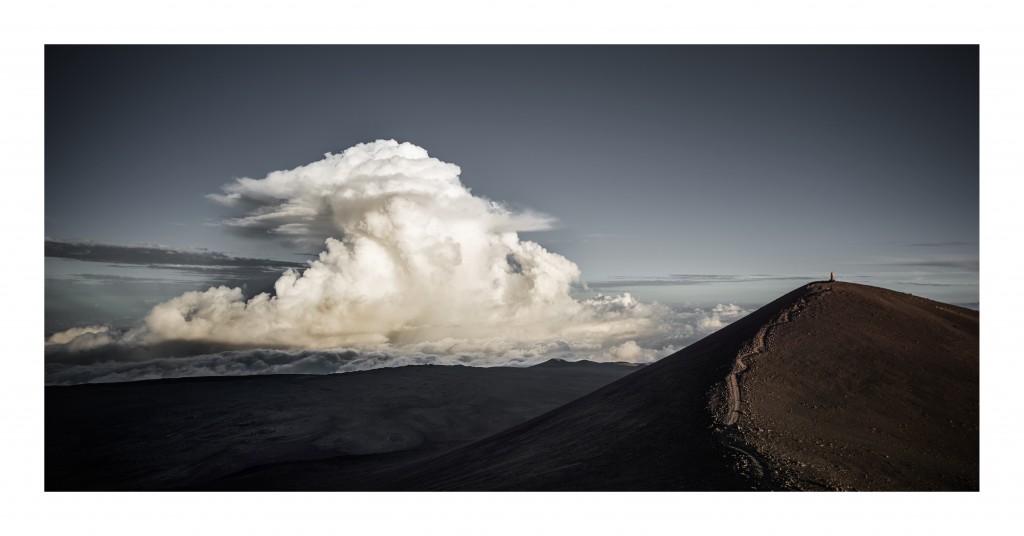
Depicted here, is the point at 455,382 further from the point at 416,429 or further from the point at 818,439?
the point at 818,439

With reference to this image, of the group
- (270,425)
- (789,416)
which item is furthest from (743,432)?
(270,425)

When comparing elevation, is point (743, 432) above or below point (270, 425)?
above

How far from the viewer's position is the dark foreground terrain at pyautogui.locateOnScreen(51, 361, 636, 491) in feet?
89.6

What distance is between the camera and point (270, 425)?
42.9m

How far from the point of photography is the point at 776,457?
37.5 feet

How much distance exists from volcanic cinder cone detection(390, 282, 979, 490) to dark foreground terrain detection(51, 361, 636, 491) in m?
9.60

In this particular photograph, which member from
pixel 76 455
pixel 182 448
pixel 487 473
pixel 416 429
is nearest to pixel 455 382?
pixel 416 429

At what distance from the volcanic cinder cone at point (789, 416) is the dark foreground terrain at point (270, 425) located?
9.60m

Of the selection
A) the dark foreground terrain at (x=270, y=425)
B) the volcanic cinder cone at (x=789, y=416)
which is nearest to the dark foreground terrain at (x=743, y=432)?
the volcanic cinder cone at (x=789, y=416)

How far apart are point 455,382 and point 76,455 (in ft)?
155

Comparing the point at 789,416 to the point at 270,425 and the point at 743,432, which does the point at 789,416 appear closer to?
the point at 743,432

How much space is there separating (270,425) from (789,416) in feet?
137

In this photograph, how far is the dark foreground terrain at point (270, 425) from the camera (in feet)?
89.6

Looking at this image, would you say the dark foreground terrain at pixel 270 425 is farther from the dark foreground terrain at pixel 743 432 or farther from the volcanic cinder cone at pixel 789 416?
the volcanic cinder cone at pixel 789 416
